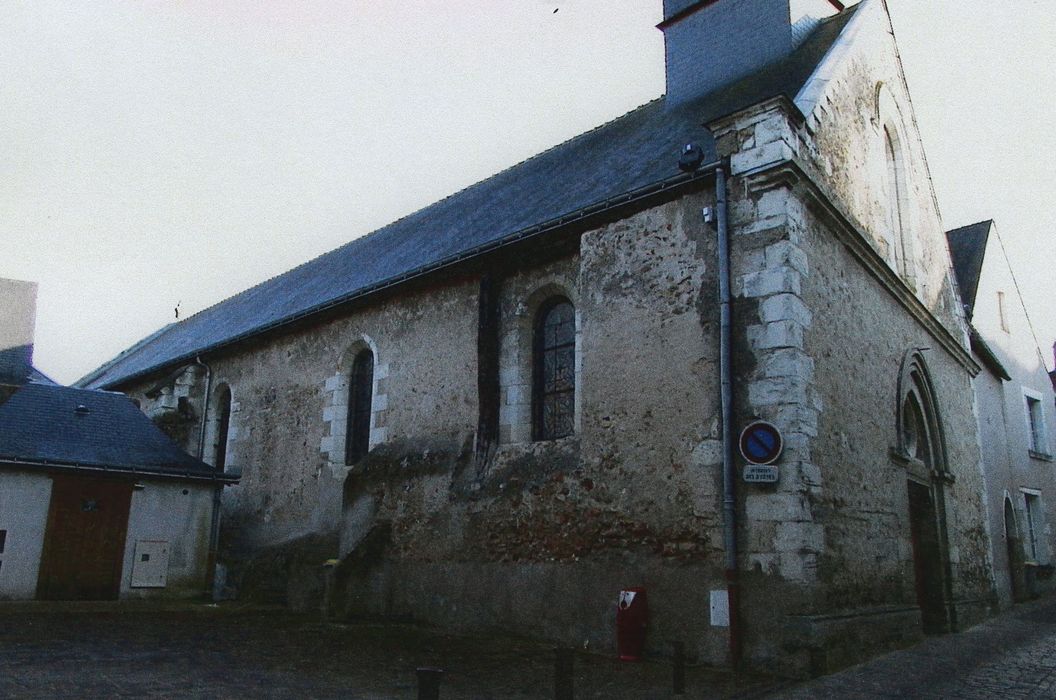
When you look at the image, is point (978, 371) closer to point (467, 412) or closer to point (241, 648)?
point (467, 412)

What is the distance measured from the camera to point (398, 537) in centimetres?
1081

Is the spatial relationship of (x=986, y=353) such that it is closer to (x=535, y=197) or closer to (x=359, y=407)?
(x=535, y=197)

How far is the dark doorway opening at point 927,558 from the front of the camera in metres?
10.5

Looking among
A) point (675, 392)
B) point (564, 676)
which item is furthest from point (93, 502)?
point (564, 676)

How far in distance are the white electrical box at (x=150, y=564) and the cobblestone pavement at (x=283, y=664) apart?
285 cm

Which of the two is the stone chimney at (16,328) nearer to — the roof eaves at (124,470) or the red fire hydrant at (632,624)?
the roof eaves at (124,470)

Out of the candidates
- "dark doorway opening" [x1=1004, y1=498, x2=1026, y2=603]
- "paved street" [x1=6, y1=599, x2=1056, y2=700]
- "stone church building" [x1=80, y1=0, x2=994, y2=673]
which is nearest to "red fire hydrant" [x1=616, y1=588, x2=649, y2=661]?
"stone church building" [x1=80, y1=0, x2=994, y2=673]

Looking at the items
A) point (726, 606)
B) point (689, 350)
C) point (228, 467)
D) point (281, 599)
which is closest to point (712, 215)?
point (689, 350)

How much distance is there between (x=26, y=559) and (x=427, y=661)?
7.86 metres

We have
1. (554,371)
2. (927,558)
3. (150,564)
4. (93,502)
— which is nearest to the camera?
(554,371)

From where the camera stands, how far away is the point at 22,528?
12.0 m

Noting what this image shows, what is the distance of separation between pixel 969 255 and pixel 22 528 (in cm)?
1825

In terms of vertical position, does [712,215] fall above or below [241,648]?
above

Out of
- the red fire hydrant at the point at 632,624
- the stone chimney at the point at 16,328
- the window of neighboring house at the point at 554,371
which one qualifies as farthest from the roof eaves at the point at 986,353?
the stone chimney at the point at 16,328
